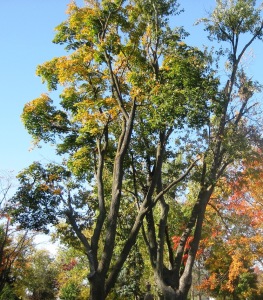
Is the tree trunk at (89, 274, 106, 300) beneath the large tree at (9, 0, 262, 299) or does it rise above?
beneath

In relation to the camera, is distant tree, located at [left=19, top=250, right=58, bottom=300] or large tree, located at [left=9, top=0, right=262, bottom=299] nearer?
large tree, located at [left=9, top=0, right=262, bottom=299]

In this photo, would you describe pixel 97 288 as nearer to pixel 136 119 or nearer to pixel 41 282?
pixel 136 119

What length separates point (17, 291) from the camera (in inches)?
1335

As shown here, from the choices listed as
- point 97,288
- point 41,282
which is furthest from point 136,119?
point 41,282

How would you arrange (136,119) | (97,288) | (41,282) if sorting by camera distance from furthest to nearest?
(41,282) < (136,119) < (97,288)

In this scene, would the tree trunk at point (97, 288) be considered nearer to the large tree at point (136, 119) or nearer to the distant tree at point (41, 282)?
the large tree at point (136, 119)

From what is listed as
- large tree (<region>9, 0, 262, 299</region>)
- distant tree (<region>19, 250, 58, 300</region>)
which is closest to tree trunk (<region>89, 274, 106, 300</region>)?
large tree (<region>9, 0, 262, 299</region>)

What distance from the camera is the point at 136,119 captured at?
13.8 metres

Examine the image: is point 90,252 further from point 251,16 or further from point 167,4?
point 251,16

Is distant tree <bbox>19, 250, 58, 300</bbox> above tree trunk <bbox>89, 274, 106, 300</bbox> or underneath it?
above

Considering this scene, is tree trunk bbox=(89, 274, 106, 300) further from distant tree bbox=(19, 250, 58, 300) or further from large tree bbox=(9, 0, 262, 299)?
distant tree bbox=(19, 250, 58, 300)

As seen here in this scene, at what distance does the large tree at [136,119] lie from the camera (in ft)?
37.8

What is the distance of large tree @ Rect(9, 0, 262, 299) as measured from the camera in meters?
11.5

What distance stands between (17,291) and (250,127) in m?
30.9
